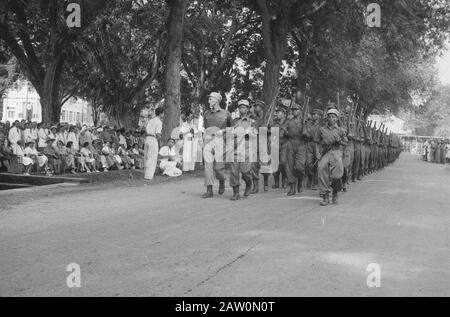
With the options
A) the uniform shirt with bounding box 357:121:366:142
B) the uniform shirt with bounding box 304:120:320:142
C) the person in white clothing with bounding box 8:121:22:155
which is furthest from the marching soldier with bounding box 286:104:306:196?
the person in white clothing with bounding box 8:121:22:155

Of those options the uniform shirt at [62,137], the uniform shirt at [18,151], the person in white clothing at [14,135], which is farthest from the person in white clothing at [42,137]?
the uniform shirt at [18,151]

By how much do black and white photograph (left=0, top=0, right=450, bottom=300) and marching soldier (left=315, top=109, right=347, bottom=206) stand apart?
0.10 feet

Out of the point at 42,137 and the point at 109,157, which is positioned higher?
the point at 42,137

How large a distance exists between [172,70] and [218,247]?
12498 mm

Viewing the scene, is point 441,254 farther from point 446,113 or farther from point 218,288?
point 446,113

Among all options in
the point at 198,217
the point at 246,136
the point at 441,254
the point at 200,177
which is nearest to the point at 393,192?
the point at 246,136

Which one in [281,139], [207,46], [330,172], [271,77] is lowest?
[330,172]

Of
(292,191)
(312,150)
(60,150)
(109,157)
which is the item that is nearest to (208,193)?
(292,191)

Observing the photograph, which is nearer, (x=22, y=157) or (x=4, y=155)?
(x=4, y=155)

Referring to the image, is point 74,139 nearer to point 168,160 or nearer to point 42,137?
point 42,137

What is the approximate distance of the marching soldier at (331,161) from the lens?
38.8 feet

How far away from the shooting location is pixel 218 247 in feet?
23.1

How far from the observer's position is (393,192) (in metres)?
15.5

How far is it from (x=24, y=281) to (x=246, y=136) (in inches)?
317
